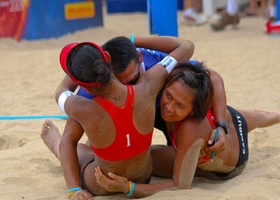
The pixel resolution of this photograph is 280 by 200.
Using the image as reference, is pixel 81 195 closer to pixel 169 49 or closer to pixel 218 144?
pixel 218 144

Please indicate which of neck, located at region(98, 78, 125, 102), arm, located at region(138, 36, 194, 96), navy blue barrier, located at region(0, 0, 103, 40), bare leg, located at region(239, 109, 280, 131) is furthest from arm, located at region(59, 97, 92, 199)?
navy blue barrier, located at region(0, 0, 103, 40)

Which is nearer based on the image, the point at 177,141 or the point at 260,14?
the point at 177,141

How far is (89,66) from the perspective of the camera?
297cm

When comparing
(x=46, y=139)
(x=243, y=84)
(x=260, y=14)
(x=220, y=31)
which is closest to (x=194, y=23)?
(x=220, y=31)

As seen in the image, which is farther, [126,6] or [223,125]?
[126,6]

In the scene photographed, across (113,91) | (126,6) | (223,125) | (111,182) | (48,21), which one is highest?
(113,91)

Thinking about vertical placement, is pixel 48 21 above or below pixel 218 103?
below

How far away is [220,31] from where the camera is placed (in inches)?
408

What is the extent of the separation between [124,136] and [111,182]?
0.25 metres

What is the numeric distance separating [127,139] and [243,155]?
88 cm

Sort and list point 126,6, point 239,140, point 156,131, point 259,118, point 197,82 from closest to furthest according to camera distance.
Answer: point 197,82, point 239,140, point 259,118, point 156,131, point 126,6

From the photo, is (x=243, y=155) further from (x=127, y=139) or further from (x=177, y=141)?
(x=127, y=139)

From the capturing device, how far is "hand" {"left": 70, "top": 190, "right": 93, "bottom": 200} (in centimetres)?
320

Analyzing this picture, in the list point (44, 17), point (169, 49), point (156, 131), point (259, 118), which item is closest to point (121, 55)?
point (169, 49)
